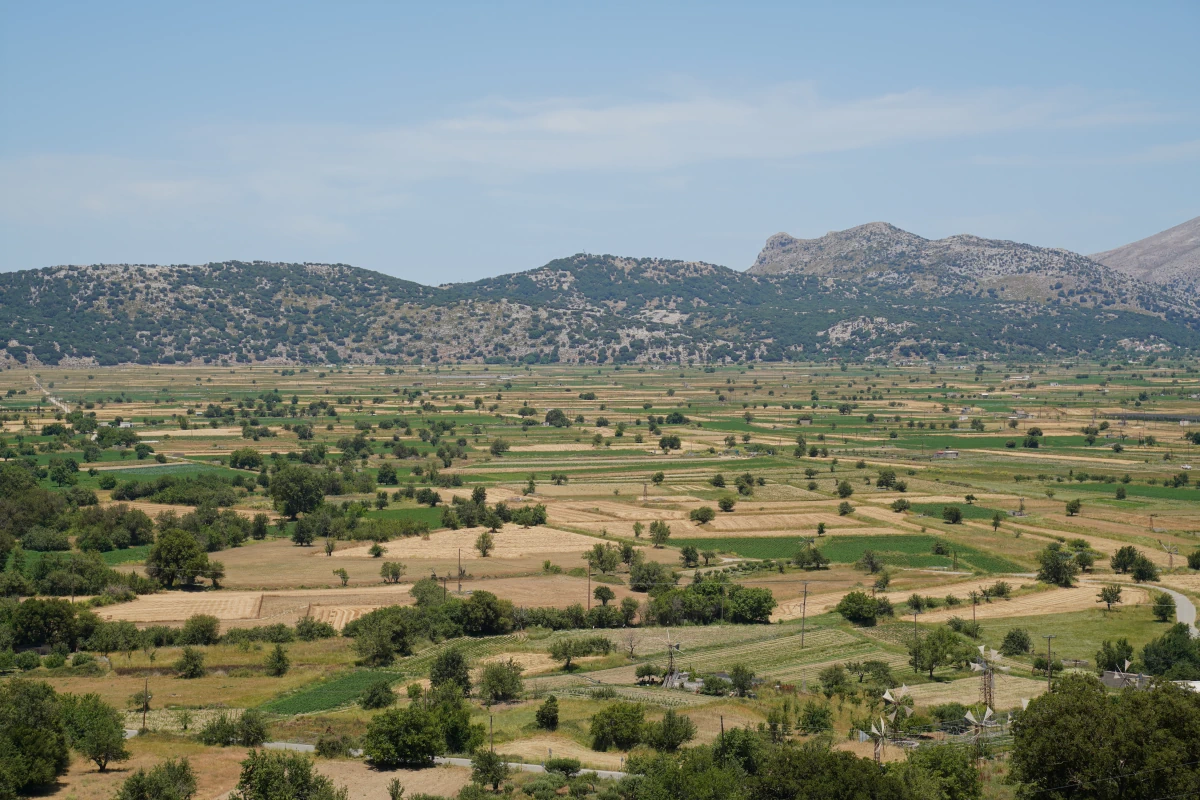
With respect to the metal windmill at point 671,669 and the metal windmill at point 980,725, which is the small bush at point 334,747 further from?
the metal windmill at point 980,725

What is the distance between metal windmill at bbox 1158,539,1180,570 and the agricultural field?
0.48 metres

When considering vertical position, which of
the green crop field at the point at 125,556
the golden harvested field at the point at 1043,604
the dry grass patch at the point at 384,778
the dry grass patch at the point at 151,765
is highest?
the green crop field at the point at 125,556

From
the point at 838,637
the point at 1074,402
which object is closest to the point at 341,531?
the point at 838,637

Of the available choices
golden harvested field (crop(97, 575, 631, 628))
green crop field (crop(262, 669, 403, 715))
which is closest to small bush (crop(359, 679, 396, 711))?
green crop field (crop(262, 669, 403, 715))

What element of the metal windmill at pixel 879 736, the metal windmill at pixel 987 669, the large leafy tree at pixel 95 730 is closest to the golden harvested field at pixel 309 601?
the large leafy tree at pixel 95 730

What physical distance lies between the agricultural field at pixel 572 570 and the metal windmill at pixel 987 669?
17.1 inches

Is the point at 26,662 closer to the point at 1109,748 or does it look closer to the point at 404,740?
the point at 404,740

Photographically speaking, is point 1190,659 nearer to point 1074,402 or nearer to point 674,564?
point 674,564

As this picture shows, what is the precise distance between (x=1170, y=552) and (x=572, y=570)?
1371 inches

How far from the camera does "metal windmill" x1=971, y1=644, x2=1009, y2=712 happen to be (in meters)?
40.8

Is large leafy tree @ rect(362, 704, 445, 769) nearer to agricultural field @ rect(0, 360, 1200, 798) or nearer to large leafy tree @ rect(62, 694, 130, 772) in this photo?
agricultural field @ rect(0, 360, 1200, 798)

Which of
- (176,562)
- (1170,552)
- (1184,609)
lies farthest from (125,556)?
(1170,552)

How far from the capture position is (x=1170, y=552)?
7088 cm

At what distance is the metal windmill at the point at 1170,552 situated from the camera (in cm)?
6762
